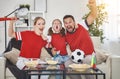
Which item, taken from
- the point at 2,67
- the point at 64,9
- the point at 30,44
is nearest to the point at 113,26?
the point at 64,9

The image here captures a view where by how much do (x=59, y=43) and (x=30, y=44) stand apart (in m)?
0.41

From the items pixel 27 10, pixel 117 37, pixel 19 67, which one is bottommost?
pixel 19 67

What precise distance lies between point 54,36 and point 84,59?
56cm

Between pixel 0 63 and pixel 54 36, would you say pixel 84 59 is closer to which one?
pixel 54 36

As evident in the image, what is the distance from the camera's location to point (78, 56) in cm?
338

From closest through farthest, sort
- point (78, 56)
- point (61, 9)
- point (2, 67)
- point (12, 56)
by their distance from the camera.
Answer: point (78, 56) → point (2, 67) → point (12, 56) → point (61, 9)

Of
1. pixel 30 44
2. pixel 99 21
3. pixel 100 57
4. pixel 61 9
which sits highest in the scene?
pixel 61 9

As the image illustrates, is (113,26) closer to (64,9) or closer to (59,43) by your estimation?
(64,9)

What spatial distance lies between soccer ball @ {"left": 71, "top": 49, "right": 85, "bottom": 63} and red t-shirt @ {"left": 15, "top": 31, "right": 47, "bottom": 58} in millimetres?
513

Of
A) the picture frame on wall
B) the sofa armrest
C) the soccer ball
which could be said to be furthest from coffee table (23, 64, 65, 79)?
the picture frame on wall

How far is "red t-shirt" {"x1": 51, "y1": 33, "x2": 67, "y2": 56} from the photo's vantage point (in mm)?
3537

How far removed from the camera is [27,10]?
5441mm

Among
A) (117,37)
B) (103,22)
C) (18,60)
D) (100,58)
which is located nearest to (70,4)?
(103,22)

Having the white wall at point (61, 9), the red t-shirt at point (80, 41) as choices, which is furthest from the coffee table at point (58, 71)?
the white wall at point (61, 9)
